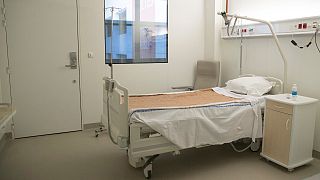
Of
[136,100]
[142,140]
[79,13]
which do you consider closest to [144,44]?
[79,13]

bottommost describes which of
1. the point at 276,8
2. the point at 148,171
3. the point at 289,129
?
the point at 148,171

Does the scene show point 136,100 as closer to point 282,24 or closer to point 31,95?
point 31,95

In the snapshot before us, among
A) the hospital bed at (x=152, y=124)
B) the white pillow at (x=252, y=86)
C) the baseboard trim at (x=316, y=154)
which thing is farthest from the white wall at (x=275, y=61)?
the hospital bed at (x=152, y=124)

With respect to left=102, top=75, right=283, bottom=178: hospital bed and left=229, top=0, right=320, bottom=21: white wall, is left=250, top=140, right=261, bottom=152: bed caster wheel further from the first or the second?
left=229, top=0, right=320, bottom=21: white wall

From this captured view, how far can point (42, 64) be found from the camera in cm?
377

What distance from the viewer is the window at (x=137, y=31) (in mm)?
4152

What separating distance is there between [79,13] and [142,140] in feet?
7.74

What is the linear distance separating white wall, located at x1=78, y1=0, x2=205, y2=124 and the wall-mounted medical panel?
62cm

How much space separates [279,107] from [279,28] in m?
1.17

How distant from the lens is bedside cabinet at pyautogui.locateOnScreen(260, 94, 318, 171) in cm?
273

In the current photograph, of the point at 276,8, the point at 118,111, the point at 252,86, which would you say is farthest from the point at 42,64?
the point at 276,8

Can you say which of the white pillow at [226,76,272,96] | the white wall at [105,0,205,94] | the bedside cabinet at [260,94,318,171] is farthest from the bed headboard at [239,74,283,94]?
the white wall at [105,0,205,94]

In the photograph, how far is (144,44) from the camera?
4.41m

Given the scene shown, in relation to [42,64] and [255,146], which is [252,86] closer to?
[255,146]
